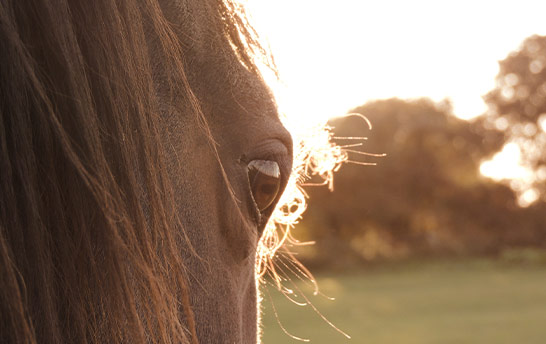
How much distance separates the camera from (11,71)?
79cm

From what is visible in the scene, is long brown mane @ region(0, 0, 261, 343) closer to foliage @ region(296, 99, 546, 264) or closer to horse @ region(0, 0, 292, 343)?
horse @ region(0, 0, 292, 343)

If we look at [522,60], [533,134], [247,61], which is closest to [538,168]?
[533,134]

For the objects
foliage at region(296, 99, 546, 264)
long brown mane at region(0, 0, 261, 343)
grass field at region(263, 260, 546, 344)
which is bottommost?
long brown mane at region(0, 0, 261, 343)

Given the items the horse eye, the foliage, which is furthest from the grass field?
the horse eye

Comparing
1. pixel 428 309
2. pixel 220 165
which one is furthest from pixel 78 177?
pixel 428 309

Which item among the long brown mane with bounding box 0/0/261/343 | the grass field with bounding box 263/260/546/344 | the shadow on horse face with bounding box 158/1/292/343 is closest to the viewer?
the long brown mane with bounding box 0/0/261/343

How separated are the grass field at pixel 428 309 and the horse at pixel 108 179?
1054 cm

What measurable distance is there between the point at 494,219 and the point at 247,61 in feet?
110

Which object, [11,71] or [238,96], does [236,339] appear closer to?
[238,96]

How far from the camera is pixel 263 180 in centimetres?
120

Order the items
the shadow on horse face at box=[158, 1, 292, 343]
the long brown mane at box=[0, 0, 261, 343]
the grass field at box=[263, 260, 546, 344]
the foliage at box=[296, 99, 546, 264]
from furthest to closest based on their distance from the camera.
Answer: the foliage at box=[296, 99, 546, 264] → the grass field at box=[263, 260, 546, 344] → the shadow on horse face at box=[158, 1, 292, 343] → the long brown mane at box=[0, 0, 261, 343]

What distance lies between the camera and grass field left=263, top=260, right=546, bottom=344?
1306 cm

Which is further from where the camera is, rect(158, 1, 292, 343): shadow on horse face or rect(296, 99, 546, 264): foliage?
rect(296, 99, 546, 264): foliage

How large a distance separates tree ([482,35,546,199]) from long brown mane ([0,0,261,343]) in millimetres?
36097
